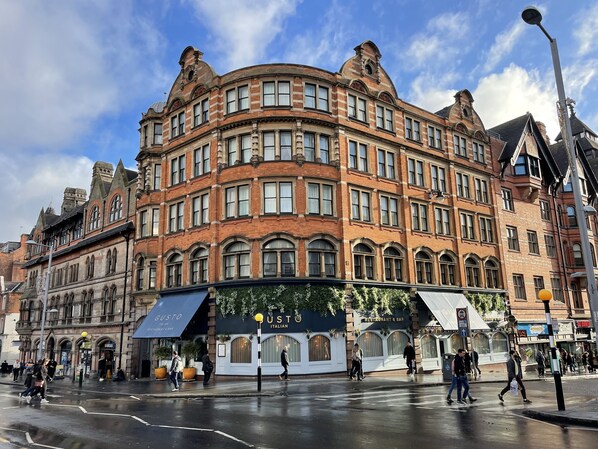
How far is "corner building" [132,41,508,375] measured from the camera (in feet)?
89.6

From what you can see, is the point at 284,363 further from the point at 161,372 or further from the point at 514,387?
the point at 514,387

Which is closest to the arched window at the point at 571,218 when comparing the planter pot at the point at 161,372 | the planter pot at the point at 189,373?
the planter pot at the point at 189,373

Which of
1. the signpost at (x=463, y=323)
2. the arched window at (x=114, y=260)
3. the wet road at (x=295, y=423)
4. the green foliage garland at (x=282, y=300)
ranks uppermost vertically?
the arched window at (x=114, y=260)

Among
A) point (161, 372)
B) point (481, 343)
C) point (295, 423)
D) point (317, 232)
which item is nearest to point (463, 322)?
point (317, 232)

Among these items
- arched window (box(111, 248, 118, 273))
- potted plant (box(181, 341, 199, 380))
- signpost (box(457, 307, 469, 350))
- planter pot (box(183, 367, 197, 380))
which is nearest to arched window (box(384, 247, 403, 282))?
signpost (box(457, 307, 469, 350))

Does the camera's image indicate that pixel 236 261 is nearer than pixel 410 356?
Yes

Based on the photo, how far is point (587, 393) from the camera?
19922 mm

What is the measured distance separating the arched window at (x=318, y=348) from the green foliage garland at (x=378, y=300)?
Result: 9.26ft

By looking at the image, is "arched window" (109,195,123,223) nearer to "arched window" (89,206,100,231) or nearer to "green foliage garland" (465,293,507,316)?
"arched window" (89,206,100,231)

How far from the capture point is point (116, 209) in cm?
4059

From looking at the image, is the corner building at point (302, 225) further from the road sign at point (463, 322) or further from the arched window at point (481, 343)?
the road sign at point (463, 322)

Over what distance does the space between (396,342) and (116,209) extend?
25.3 metres

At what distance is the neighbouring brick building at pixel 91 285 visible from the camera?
120ft

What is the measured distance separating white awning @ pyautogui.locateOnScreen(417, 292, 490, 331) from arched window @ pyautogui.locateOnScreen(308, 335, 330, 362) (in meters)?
8.03
